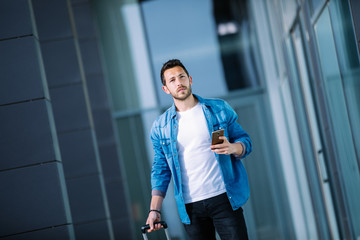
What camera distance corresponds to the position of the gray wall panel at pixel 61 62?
6.66m

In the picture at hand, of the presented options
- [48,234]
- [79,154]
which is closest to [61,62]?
[79,154]

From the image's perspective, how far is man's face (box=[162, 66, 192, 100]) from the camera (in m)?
3.23

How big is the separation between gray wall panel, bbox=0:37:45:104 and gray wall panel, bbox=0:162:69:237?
60 cm

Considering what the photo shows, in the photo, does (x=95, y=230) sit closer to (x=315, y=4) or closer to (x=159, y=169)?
(x=159, y=169)

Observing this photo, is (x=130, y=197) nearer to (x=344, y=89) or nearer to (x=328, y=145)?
(x=328, y=145)

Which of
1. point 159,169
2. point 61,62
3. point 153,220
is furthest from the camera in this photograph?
point 61,62

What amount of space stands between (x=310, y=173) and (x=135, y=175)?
12.2 feet

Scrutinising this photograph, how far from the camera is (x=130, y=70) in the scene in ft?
32.6

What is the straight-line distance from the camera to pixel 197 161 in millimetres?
3238

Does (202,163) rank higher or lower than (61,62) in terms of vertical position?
lower

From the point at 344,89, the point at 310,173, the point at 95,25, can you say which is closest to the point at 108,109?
the point at 95,25

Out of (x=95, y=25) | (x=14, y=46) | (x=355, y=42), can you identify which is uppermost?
(x=95, y=25)

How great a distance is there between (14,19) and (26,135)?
968 millimetres

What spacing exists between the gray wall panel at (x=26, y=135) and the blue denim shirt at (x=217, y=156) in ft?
3.51
